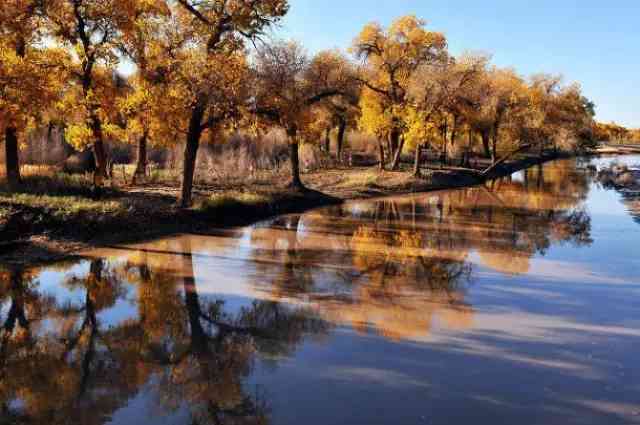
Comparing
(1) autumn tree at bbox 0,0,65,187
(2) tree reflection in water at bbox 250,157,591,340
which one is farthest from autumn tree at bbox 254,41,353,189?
(1) autumn tree at bbox 0,0,65,187

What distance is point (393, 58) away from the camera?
38219 millimetres

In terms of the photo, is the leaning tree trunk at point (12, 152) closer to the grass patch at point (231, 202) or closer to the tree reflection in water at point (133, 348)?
the grass patch at point (231, 202)

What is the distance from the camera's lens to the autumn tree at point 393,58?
37906 mm

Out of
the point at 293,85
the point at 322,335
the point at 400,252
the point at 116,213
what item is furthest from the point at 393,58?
the point at 322,335

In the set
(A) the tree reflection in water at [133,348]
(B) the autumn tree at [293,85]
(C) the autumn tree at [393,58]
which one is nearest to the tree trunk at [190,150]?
(B) the autumn tree at [293,85]

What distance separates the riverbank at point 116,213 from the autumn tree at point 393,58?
31.3ft

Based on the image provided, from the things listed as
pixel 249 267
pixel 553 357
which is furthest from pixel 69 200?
pixel 553 357

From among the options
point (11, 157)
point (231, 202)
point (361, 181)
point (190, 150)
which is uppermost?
point (190, 150)

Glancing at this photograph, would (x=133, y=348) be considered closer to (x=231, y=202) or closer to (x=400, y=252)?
(x=400, y=252)

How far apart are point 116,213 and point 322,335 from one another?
32.2 feet

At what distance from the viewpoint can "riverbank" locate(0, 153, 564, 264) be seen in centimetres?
A: 1424

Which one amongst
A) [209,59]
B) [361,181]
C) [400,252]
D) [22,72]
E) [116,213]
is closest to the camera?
[22,72]

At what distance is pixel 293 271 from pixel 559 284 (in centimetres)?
668

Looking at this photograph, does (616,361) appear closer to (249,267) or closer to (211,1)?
(249,267)
